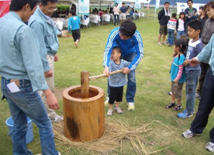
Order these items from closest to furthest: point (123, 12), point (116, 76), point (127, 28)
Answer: point (127, 28), point (116, 76), point (123, 12)

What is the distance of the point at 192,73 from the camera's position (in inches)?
135

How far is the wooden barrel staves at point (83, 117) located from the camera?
9.01 ft

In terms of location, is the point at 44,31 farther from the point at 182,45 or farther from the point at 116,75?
the point at 182,45

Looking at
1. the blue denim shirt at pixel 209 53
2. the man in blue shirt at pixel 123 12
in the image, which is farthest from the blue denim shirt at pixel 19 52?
the man in blue shirt at pixel 123 12

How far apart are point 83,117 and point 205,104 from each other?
1615 mm

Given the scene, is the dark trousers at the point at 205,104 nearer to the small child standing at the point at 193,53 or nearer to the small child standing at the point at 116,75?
the small child standing at the point at 193,53

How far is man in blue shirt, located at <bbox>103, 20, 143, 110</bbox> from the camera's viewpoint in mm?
3199

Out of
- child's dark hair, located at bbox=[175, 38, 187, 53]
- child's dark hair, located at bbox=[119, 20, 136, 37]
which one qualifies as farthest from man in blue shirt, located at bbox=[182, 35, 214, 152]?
child's dark hair, located at bbox=[119, 20, 136, 37]

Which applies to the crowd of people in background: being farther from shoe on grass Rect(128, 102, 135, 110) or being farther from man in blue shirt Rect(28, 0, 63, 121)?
man in blue shirt Rect(28, 0, 63, 121)

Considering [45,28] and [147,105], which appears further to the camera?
[147,105]

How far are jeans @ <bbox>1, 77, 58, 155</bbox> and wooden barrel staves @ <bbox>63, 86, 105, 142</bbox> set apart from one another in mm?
493

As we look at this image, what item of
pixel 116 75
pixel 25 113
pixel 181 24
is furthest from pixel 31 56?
pixel 181 24

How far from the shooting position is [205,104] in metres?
2.88

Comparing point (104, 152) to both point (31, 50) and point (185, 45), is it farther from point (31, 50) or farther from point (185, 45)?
point (185, 45)
